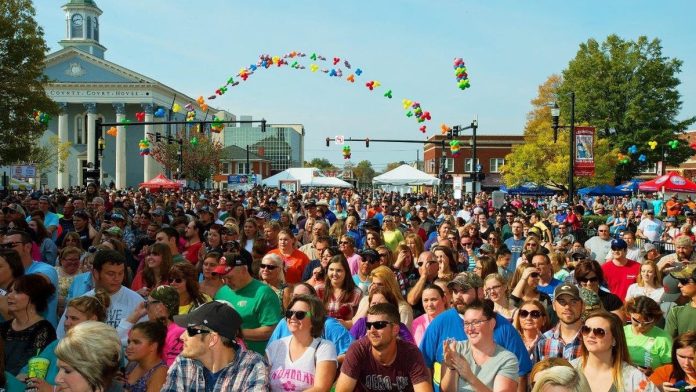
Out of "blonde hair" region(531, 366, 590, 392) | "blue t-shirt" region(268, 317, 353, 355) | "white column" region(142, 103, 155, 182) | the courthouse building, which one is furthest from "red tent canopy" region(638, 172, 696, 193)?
"white column" region(142, 103, 155, 182)

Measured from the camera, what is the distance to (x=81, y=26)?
74812mm

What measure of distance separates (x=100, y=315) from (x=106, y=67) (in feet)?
212

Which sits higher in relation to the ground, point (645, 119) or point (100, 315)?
point (645, 119)

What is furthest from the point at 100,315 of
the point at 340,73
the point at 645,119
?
the point at 645,119

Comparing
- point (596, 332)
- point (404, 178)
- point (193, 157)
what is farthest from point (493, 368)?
point (193, 157)

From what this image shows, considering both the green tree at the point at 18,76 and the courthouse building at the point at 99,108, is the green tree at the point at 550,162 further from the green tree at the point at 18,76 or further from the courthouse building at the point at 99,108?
the green tree at the point at 18,76

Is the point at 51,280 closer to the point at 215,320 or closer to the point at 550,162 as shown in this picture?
the point at 215,320

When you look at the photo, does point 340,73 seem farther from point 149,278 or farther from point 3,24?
point 149,278

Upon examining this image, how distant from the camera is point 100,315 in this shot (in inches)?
216

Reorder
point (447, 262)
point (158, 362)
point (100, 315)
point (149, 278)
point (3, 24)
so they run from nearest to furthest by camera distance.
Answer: point (158, 362)
point (100, 315)
point (149, 278)
point (447, 262)
point (3, 24)

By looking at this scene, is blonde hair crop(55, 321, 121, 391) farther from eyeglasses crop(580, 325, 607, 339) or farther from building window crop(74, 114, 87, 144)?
building window crop(74, 114, 87, 144)

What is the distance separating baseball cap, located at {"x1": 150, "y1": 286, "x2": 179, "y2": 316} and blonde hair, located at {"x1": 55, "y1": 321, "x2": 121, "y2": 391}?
1703 millimetres

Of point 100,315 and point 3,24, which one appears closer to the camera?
point 100,315

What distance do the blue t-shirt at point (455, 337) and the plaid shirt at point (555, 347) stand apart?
18.2 inches
